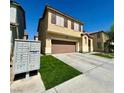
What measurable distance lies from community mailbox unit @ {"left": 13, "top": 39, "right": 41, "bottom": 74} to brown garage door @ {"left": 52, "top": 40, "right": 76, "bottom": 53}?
26.7ft

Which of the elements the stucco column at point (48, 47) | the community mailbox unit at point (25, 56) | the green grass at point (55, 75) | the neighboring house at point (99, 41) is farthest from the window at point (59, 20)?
the neighboring house at point (99, 41)

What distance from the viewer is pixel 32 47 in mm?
4559

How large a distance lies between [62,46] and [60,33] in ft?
6.19

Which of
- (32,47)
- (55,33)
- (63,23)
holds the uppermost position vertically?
(63,23)

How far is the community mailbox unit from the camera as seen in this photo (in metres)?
4.05

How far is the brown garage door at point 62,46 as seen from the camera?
12998 mm

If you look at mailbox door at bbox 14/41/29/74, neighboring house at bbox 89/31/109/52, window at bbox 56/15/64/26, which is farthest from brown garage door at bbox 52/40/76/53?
neighboring house at bbox 89/31/109/52

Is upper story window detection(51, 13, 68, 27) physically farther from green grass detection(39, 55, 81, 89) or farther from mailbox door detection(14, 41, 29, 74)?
mailbox door detection(14, 41, 29, 74)

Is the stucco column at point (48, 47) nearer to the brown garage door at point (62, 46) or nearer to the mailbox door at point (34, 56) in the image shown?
the brown garage door at point (62, 46)

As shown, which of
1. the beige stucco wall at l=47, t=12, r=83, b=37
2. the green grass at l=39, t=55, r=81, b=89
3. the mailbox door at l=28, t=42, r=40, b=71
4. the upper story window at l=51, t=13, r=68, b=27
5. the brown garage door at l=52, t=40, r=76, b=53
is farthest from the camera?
the brown garage door at l=52, t=40, r=76, b=53

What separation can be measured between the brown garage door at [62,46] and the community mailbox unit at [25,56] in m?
8.14
